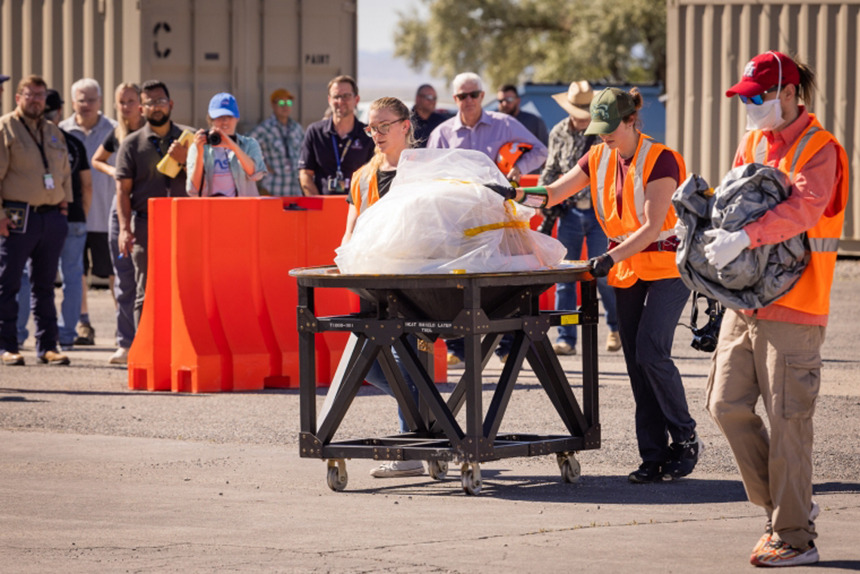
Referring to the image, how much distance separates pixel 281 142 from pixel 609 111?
31.1ft

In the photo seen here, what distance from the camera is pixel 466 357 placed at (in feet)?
21.5

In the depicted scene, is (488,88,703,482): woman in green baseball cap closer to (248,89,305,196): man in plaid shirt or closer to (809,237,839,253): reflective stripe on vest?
(809,237,839,253): reflective stripe on vest

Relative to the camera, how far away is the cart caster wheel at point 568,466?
700cm

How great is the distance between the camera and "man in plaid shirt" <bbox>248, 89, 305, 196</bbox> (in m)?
15.9

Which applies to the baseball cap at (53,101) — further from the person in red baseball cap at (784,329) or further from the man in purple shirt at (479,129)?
the person in red baseball cap at (784,329)

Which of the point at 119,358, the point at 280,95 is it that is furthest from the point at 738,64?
the point at 119,358

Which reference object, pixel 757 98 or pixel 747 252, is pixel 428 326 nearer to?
pixel 747 252

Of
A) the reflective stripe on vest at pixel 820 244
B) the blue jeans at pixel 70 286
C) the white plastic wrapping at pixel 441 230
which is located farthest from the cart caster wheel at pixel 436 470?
the blue jeans at pixel 70 286

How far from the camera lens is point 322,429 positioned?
273 inches

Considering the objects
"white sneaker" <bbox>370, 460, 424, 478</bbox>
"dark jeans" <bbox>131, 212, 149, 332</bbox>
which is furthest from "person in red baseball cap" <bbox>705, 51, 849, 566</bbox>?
"dark jeans" <bbox>131, 212, 149, 332</bbox>

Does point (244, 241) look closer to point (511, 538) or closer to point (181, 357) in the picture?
point (181, 357)

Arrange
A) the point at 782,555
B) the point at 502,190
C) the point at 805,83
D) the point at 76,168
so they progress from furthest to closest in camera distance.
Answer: the point at 76,168 < the point at 502,190 < the point at 805,83 < the point at 782,555

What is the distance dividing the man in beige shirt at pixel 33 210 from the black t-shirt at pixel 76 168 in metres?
0.32

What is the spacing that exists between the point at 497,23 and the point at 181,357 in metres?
38.5
